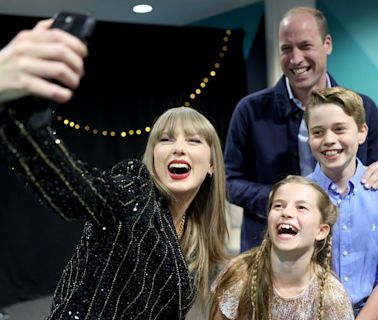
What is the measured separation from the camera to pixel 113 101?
4.56m

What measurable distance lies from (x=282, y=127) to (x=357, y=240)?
539mm

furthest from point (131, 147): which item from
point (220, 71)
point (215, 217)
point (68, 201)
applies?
point (68, 201)

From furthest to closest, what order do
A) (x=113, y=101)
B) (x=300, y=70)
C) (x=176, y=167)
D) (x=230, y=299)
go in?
(x=113, y=101)
(x=300, y=70)
(x=230, y=299)
(x=176, y=167)

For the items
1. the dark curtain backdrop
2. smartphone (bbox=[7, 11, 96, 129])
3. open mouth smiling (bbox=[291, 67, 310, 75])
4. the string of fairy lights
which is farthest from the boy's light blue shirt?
the string of fairy lights

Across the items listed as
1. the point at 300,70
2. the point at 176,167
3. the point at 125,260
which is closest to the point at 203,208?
the point at 176,167

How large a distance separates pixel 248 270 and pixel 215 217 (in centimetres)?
18

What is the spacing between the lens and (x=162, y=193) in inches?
50.4

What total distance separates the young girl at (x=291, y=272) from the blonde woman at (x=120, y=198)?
0.30 feet

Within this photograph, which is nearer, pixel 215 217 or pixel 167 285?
pixel 167 285

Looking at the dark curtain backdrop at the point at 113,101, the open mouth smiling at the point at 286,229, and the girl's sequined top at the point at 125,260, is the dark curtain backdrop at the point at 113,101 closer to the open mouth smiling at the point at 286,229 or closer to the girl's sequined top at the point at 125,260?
the open mouth smiling at the point at 286,229

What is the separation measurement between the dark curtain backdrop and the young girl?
2539mm

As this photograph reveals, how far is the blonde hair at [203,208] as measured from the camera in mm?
1404

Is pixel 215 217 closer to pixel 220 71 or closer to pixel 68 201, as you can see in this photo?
pixel 68 201

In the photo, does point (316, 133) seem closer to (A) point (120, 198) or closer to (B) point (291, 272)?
(B) point (291, 272)
